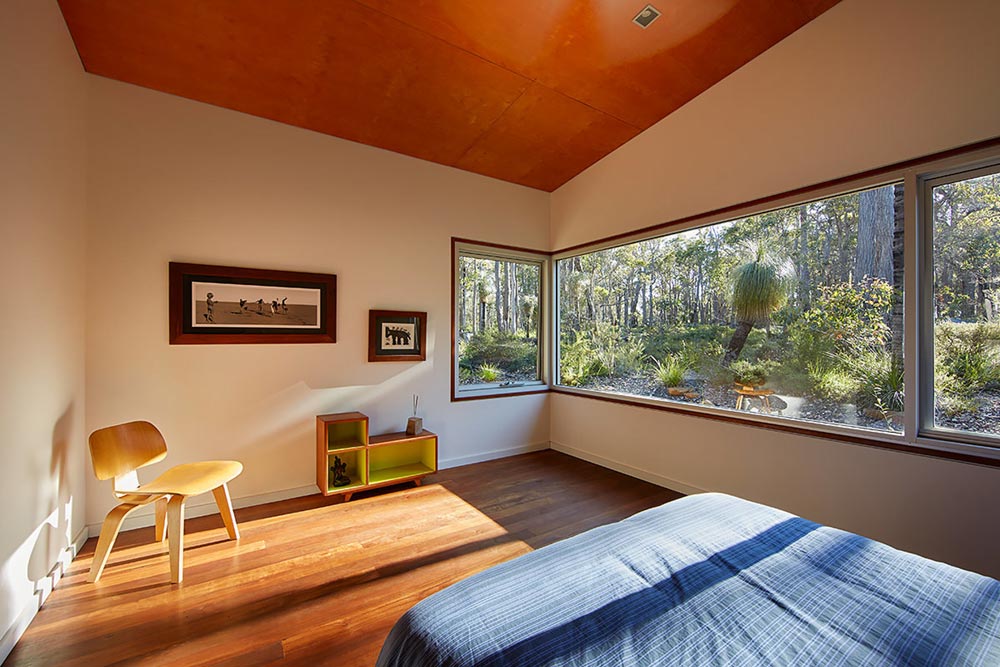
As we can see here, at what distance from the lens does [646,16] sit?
2.57 meters

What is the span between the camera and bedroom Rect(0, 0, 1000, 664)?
205 cm

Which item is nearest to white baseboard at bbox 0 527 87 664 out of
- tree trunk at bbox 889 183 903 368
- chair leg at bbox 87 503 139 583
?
chair leg at bbox 87 503 139 583

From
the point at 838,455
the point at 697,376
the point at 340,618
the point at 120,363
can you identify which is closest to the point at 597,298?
the point at 697,376

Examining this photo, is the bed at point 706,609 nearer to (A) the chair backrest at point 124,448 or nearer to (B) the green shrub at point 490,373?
(A) the chair backrest at point 124,448

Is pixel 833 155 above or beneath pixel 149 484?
above

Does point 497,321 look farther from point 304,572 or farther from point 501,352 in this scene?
point 304,572

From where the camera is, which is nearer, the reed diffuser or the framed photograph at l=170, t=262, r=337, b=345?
the framed photograph at l=170, t=262, r=337, b=345

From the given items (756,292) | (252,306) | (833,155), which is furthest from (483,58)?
(756,292)

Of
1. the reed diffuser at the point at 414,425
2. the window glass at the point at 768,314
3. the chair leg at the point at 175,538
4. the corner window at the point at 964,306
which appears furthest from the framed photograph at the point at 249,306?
the corner window at the point at 964,306

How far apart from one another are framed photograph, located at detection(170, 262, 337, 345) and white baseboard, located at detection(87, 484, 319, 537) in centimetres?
114

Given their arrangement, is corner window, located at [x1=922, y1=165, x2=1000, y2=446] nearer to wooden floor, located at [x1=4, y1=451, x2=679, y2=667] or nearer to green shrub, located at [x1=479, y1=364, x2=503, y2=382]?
wooden floor, located at [x1=4, y1=451, x2=679, y2=667]

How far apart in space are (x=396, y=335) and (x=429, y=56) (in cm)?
213

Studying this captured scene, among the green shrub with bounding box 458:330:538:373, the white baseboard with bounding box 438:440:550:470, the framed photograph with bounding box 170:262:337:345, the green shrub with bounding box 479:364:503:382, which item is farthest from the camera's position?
the green shrub with bounding box 479:364:503:382

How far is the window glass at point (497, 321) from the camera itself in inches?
168
